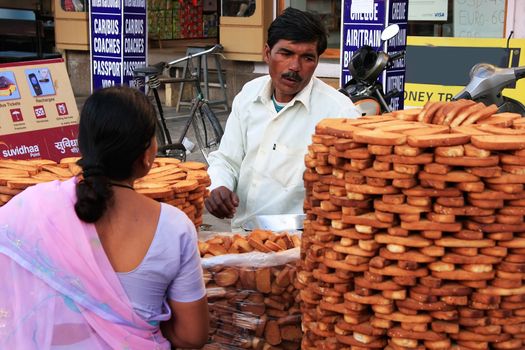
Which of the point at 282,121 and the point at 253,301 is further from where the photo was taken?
the point at 282,121

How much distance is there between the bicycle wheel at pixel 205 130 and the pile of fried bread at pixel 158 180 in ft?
17.8

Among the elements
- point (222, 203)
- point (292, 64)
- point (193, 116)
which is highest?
point (292, 64)

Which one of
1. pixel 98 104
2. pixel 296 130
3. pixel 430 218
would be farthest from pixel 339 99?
pixel 98 104

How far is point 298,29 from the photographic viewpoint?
3576 mm

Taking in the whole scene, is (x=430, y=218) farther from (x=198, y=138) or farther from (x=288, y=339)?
(x=198, y=138)

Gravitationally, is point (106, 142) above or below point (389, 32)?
below

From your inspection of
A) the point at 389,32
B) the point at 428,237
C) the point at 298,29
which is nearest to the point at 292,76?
the point at 298,29

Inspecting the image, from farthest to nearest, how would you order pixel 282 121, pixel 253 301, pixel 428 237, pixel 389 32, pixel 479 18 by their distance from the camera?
pixel 479 18 → pixel 389 32 → pixel 282 121 → pixel 253 301 → pixel 428 237

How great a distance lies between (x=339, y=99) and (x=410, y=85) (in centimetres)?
473

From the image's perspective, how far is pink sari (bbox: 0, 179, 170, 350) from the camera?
6.52ft

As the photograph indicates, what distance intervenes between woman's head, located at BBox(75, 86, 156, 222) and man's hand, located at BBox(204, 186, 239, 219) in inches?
58.4

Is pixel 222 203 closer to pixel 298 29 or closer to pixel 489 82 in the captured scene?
pixel 298 29

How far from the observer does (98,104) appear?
6.63ft

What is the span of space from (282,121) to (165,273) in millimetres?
1702
